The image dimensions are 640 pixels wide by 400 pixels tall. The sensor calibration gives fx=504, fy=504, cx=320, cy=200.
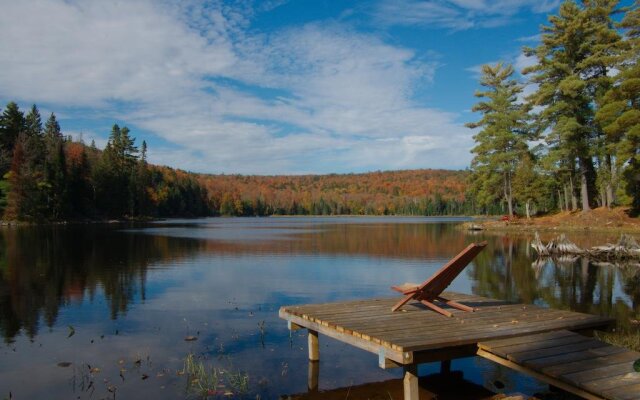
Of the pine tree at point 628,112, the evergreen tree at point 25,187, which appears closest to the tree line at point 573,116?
the pine tree at point 628,112

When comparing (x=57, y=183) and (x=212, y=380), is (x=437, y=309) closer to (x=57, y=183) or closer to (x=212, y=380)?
(x=212, y=380)

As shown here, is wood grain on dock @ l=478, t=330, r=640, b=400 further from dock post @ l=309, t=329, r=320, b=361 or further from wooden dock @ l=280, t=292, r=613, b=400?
dock post @ l=309, t=329, r=320, b=361

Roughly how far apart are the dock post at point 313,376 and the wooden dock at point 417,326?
1.7 inches

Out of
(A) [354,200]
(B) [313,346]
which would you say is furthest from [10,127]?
(A) [354,200]

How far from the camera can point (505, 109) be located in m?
52.4

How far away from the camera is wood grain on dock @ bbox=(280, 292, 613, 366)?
6.78 meters

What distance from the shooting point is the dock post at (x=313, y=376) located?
26.4 feet

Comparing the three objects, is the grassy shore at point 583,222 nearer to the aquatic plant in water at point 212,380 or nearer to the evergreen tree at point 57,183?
the aquatic plant in water at point 212,380

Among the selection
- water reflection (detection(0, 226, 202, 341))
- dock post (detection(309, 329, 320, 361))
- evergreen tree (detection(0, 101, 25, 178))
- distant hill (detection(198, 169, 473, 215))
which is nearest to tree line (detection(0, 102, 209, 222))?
evergreen tree (detection(0, 101, 25, 178))

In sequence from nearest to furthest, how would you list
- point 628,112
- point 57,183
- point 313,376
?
point 313,376, point 628,112, point 57,183

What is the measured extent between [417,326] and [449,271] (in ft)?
3.92

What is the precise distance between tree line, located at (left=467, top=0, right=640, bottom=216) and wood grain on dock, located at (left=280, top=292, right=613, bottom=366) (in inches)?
972

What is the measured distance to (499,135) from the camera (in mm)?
50906

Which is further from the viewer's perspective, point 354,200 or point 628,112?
point 354,200
